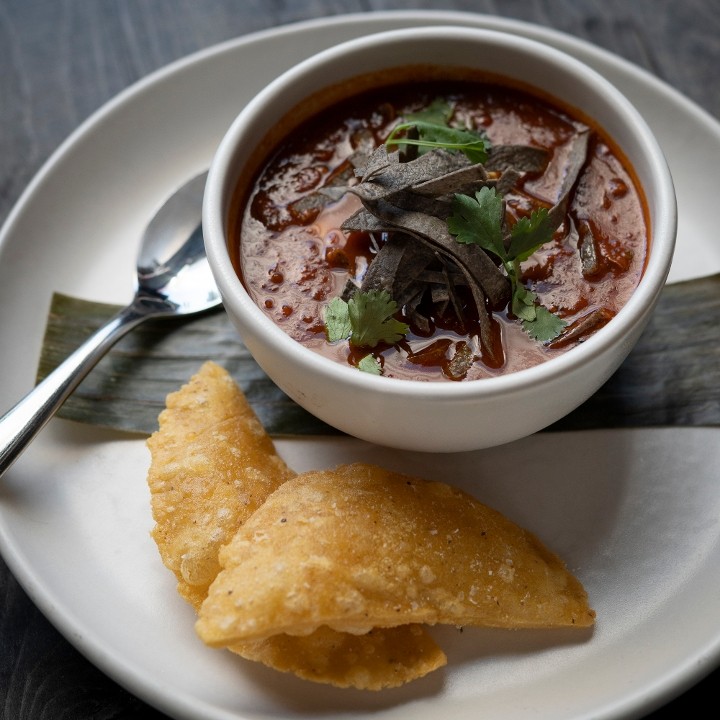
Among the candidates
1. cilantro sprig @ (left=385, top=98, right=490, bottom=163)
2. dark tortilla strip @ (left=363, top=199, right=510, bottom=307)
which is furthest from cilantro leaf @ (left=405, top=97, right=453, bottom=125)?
dark tortilla strip @ (left=363, top=199, right=510, bottom=307)

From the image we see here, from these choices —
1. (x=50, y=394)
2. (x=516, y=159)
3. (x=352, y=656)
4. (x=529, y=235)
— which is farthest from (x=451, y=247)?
(x=50, y=394)

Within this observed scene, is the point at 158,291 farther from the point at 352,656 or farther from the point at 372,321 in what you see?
the point at 352,656

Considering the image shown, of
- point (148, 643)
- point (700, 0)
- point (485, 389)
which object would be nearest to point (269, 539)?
point (148, 643)

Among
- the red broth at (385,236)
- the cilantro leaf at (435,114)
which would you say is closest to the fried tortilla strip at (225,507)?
the red broth at (385,236)

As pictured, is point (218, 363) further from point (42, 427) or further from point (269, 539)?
point (269, 539)

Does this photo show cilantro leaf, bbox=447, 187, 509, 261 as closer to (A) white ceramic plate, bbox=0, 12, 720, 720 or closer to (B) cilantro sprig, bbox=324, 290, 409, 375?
(B) cilantro sprig, bbox=324, 290, 409, 375

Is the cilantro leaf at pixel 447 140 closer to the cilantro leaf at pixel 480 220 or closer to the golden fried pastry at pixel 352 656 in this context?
the cilantro leaf at pixel 480 220
